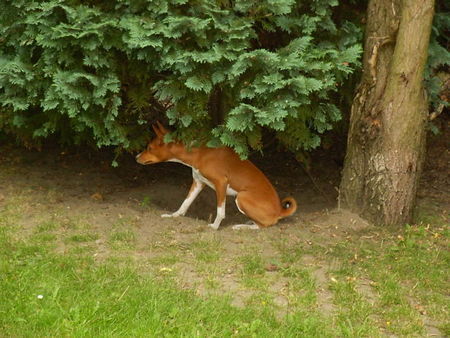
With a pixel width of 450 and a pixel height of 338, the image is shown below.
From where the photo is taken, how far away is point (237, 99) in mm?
6777

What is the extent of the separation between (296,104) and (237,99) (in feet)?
2.18

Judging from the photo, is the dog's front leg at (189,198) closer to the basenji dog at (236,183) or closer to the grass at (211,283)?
the basenji dog at (236,183)

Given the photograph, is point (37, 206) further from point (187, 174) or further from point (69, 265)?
point (187, 174)

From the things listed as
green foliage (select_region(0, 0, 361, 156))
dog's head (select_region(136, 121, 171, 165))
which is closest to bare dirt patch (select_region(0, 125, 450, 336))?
dog's head (select_region(136, 121, 171, 165))

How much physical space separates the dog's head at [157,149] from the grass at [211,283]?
3.37ft

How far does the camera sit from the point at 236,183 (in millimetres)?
7469

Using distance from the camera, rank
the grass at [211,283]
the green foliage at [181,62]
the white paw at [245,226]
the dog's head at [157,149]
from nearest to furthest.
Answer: the grass at [211,283], the green foliage at [181,62], the white paw at [245,226], the dog's head at [157,149]

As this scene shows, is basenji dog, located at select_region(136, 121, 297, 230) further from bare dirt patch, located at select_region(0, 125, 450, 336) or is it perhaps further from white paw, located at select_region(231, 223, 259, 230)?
bare dirt patch, located at select_region(0, 125, 450, 336)

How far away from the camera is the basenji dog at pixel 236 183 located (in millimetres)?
7359

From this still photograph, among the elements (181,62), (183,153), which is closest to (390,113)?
(181,62)

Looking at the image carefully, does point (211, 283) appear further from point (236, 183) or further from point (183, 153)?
point (183, 153)

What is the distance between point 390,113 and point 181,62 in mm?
2297

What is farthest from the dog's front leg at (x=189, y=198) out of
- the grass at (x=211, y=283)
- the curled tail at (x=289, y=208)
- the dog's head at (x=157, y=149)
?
the curled tail at (x=289, y=208)

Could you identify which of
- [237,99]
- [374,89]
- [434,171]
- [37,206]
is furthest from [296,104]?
[434,171]
